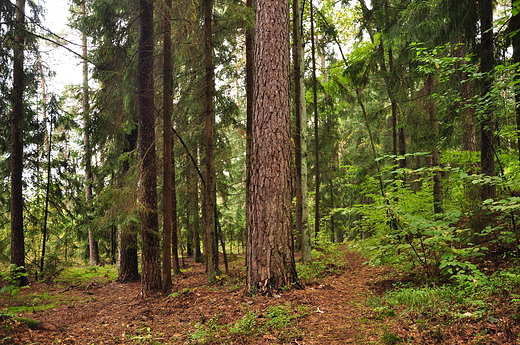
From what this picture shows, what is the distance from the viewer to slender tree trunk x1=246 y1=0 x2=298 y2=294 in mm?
5500

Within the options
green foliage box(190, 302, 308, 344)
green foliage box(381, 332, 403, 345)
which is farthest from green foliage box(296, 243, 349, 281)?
green foliage box(381, 332, 403, 345)

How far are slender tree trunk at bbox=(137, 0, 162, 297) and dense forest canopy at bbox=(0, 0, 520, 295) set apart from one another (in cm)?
3

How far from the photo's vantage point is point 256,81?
235 inches

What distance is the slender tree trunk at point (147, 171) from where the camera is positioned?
7.93 metres

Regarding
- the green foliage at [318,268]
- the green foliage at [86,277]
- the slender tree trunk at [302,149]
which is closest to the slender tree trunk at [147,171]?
the green foliage at [318,268]

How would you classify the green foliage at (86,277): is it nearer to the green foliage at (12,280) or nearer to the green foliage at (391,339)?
the green foliage at (12,280)

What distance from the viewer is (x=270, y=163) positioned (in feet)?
18.5

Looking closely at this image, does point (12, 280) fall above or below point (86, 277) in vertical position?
above

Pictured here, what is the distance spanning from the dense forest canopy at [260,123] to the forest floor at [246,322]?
26.4 inches

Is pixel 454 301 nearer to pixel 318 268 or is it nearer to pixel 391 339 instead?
pixel 391 339


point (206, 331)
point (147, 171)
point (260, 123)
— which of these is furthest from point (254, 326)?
point (147, 171)

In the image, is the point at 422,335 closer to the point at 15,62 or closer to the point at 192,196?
the point at 192,196

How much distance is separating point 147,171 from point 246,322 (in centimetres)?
505

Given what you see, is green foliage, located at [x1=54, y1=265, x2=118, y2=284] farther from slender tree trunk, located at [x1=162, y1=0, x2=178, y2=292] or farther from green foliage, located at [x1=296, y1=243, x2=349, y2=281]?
green foliage, located at [x1=296, y1=243, x2=349, y2=281]
